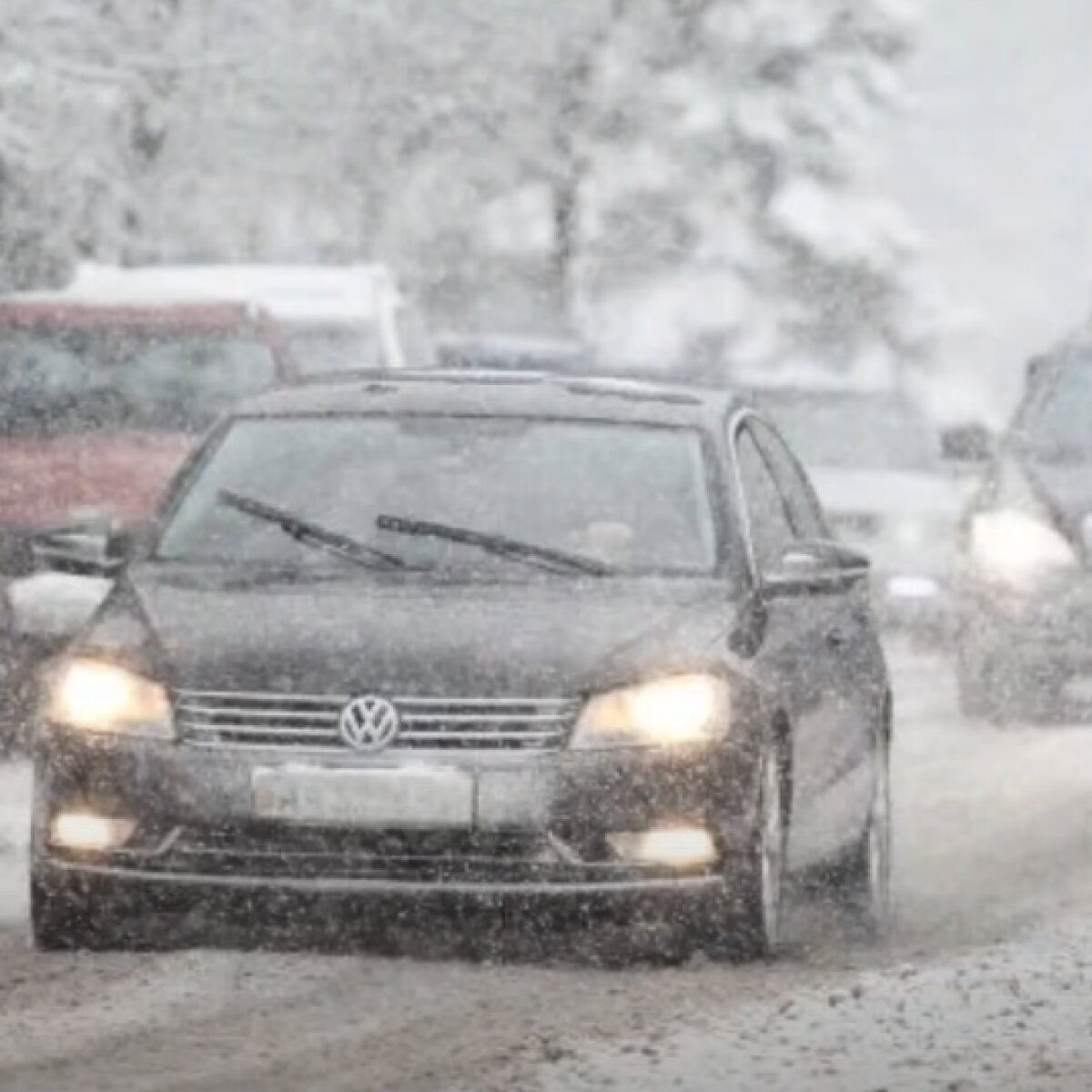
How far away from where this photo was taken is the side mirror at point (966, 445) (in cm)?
1945

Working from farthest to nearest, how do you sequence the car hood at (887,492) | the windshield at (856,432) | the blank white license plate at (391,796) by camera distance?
the windshield at (856,432)
the car hood at (887,492)
the blank white license plate at (391,796)

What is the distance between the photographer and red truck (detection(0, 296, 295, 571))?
59.0ft

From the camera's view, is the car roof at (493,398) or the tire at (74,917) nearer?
the tire at (74,917)

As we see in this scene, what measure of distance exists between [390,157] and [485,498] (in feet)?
132

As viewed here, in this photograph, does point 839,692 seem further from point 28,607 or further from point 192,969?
point 28,607

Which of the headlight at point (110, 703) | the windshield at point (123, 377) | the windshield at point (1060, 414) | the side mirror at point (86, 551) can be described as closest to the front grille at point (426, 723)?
the headlight at point (110, 703)

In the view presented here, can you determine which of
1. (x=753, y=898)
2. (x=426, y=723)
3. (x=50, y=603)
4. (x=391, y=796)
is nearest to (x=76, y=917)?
(x=391, y=796)

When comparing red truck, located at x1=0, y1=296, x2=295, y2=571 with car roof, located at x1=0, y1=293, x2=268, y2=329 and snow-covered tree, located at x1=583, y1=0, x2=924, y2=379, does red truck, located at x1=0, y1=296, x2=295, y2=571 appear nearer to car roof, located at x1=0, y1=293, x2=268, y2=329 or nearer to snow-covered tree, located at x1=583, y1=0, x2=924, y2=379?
car roof, located at x1=0, y1=293, x2=268, y2=329

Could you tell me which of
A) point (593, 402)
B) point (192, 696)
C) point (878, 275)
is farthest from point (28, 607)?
point (878, 275)

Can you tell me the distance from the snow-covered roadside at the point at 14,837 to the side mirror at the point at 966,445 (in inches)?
199

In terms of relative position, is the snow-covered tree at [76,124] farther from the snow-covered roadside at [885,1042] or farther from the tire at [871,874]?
the snow-covered roadside at [885,1042]

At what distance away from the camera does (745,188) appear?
222 feet

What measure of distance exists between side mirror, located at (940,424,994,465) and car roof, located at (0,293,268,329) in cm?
329

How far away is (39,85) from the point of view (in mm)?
32844
